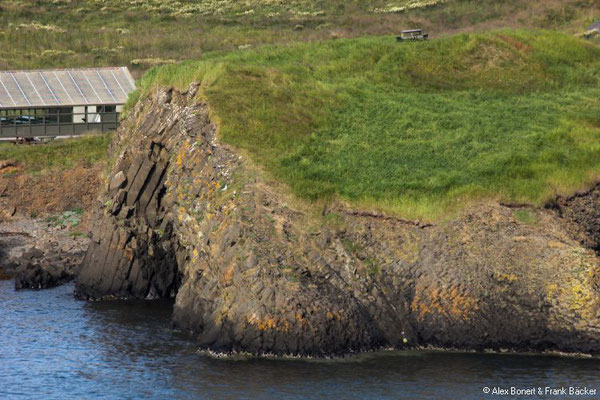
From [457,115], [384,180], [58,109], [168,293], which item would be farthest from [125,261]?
[58,109]

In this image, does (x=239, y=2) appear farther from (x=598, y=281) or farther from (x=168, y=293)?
(x=598, y=281)

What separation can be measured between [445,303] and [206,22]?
101m

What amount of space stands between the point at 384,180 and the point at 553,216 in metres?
8.56

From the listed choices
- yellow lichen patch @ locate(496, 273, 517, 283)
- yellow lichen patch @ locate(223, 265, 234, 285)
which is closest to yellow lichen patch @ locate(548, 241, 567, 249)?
yellow lichen patch @ locate(496, 273, 517, 283)

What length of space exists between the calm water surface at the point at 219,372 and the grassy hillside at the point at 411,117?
9.42 m

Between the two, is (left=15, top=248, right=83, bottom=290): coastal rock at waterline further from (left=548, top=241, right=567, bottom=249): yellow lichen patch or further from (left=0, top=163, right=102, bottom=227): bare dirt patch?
(left=548, top=241, right=567, bottom=249): yellow lichen patch

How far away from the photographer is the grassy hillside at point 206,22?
392ft

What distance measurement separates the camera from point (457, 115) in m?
64.3

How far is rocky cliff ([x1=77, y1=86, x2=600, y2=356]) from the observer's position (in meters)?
48.0

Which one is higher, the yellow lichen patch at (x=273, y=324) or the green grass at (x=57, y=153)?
the green grass at (x=57, y=153)

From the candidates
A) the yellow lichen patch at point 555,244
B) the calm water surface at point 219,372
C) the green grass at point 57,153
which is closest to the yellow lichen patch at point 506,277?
the yellow lichen patch at point 555,244

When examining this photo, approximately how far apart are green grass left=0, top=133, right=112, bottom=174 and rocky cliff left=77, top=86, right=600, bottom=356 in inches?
1206

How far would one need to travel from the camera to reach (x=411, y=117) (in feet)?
209

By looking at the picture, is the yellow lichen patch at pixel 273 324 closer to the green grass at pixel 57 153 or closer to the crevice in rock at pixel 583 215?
the crevice in rock at pixel 583 215
